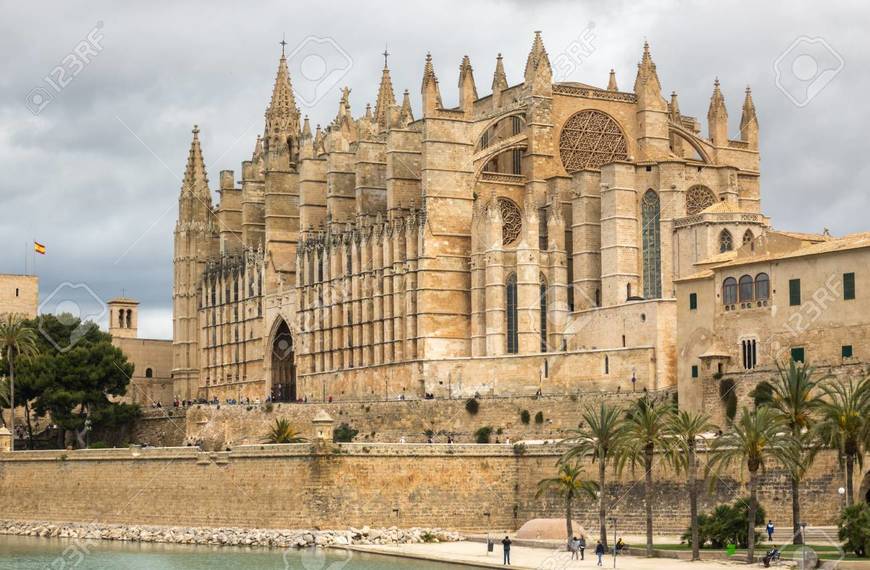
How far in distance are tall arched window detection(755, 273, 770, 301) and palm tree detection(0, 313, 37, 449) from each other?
1272 inches

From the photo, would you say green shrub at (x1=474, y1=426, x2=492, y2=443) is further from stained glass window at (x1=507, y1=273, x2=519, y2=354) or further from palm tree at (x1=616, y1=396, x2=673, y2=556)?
palm tree at (x1=616, y1=396, x2=673, y2=556)

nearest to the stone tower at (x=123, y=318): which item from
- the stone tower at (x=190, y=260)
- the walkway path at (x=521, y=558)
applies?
the stone tower at (x=190, y=260)

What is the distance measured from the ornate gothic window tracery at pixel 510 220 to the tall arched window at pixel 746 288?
18.6 meters

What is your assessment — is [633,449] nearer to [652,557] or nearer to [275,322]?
[652,557]

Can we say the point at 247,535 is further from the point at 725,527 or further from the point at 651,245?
the point at 651,245

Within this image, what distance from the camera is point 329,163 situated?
85.1 metres

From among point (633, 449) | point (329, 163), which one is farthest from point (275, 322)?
point (633, 449)

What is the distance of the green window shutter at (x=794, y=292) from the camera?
57969 mm

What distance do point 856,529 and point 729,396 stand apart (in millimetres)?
13665

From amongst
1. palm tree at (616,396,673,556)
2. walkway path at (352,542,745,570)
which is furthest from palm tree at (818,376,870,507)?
palm tree at (616,396,673,556)

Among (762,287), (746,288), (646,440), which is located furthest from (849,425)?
(746,288)

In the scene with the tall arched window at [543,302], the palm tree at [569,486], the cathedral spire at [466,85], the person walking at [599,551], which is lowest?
the person walking at [599,551]

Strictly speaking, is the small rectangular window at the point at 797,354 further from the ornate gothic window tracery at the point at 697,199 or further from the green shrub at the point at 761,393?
the ornate gothic window tracery at the point at 697,199

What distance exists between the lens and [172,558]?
5703 cm
